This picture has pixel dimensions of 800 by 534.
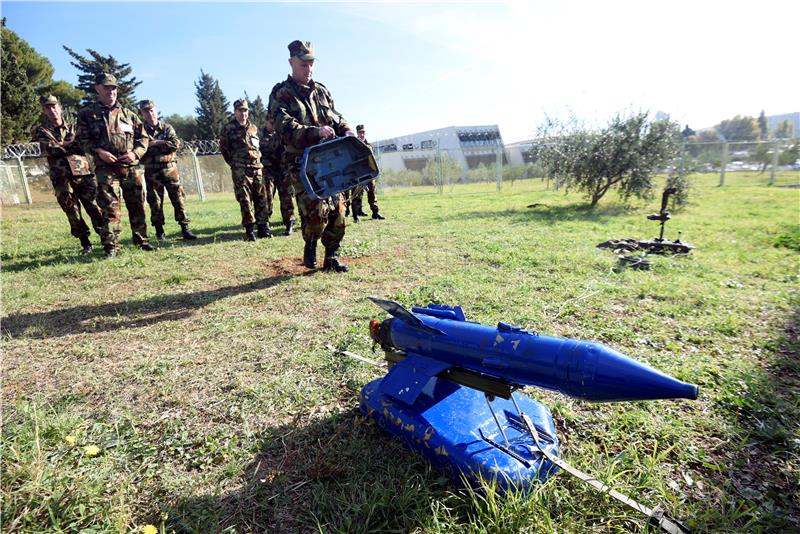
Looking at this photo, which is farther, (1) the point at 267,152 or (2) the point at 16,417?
(1) the point at 267,152

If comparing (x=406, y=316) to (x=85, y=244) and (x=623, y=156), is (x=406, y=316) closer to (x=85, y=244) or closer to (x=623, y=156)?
(x=85, y=244)

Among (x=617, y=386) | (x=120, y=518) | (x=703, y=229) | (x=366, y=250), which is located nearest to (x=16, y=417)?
(x=120, y=518)

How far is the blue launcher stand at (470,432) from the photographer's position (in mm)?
1738

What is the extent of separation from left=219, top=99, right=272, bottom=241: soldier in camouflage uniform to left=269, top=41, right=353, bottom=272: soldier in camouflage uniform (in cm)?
290

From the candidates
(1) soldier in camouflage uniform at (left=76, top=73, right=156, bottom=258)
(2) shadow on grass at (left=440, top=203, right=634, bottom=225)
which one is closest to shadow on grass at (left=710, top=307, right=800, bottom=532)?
(2) shadow on grass at (left=440, top=203, right=634, bottom=225)

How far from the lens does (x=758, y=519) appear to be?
65.8 inches

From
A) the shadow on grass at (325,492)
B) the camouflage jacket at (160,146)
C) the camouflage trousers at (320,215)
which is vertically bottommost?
the shadow on grass at (325,492)

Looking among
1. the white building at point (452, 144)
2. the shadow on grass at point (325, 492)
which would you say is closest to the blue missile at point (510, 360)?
the shadow on grass at point (325, 492)

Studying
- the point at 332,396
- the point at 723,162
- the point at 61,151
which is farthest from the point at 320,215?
the point at 723,162

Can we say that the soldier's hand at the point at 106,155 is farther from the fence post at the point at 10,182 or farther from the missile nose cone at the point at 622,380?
the fence post at the point at 10,182

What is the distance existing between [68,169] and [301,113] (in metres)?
4.88

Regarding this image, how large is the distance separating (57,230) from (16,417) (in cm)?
931

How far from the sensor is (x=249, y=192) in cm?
780

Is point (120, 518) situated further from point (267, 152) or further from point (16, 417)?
point (267, 152)
